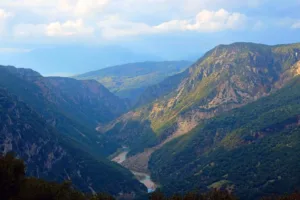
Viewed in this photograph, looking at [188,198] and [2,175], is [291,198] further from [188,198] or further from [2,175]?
[2,175]

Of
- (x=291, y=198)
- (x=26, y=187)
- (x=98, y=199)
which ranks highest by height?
(x=26, y=187)

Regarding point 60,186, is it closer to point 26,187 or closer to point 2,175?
point 26,187

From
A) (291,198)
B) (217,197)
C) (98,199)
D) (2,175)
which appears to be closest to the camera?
(2,175)

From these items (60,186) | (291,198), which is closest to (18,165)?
(60,186)

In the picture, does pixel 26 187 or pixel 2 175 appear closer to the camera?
pixel 2 175

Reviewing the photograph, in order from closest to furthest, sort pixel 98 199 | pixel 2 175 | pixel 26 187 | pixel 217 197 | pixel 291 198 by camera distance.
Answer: pixel 2 175 < pixel 26 187 < pixel 98 199 < pixel 217 197 < pixel 291 198

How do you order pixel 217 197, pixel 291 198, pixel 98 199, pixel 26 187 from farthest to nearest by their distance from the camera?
pixel 291 198 < pixel 217 197 < pixel 98 199 < pixel 26 187

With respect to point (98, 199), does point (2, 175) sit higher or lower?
higher

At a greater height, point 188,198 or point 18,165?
point 18,165

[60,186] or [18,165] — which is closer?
[18,165]
